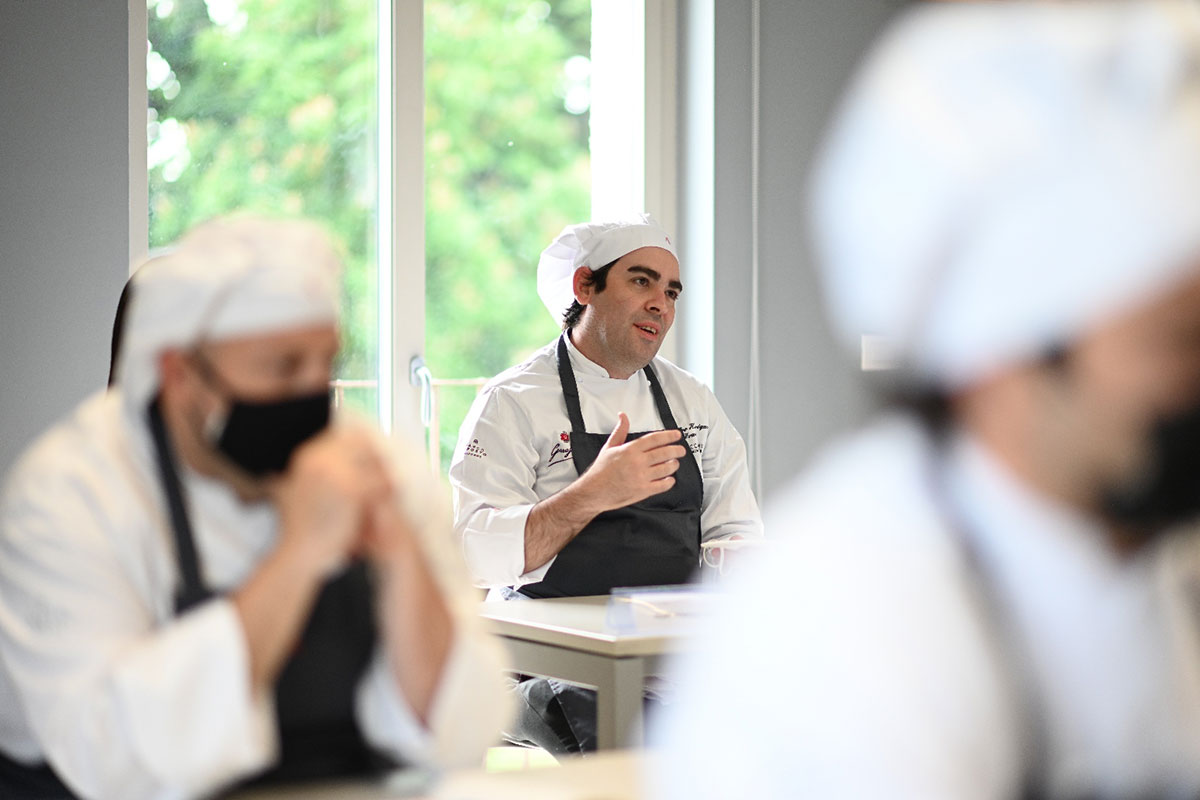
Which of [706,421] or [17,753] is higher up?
[706,421]

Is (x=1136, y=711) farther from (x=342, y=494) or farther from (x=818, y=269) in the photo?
(x=342, y=494)

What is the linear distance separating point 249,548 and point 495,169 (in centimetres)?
338

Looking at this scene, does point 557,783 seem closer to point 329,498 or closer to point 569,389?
point 329,498

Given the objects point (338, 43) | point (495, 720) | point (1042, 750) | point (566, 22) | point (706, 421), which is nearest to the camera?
point (1042, 750)

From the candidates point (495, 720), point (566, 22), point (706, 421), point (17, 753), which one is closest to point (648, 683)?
point (706, 421)

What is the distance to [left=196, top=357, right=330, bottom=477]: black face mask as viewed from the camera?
53.7 inches

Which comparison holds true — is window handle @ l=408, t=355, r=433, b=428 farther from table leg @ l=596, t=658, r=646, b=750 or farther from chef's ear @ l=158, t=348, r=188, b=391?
chef's ear @ l=158, t=348, r=188, b=391

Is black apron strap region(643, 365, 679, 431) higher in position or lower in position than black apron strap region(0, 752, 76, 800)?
higher

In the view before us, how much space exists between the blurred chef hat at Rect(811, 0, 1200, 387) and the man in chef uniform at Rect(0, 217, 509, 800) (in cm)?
71

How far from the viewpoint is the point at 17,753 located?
1.48 metres

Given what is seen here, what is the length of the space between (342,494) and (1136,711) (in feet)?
2.62

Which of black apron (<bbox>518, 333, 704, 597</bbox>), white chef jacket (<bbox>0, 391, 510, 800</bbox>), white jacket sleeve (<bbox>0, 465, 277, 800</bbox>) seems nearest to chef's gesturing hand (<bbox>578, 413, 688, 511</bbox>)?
black apron (<bbox>518, 333, 704, 597</bbox>)
